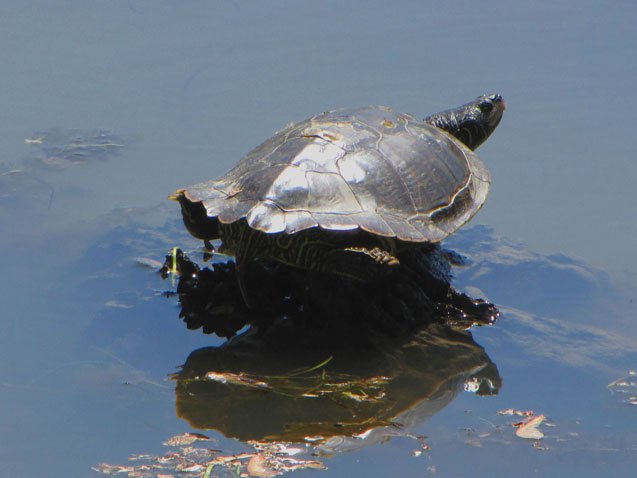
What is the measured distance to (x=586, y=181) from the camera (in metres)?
5.89

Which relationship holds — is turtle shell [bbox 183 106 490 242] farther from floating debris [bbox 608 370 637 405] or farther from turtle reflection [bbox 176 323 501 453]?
floating debris [bbox 608 370 637 405]

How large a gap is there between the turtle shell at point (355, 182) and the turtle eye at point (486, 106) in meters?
0.86

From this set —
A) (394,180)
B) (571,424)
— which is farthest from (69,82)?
(571,424)

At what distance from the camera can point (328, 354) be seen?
13.0 feet

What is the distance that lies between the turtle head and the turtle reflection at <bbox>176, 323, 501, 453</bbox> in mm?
1716

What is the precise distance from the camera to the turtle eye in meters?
5.70

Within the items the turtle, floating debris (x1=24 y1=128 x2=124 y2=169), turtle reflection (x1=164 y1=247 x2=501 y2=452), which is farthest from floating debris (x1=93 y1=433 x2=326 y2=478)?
floating debris (x1=24 y1=128 x2=124 y2=169)

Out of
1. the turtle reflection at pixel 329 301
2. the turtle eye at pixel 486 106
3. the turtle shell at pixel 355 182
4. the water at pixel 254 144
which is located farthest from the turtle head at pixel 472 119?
the turtle reflection at pixel 329 301

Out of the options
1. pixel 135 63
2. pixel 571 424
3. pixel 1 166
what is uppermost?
pixel 135 63

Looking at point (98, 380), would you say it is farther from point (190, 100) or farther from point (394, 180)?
point (190, 100)

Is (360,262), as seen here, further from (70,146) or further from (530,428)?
(70,146)

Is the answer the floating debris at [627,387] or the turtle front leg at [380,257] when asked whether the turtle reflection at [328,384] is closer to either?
the turtle front leg at [380,257]

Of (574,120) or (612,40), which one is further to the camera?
(612,40)

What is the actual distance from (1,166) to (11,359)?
2404 millimetres
